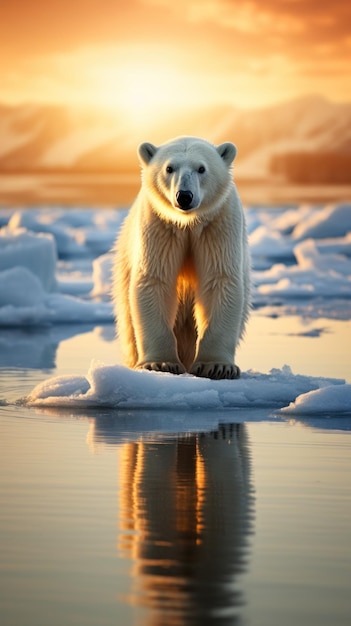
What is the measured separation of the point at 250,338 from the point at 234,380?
433 centimetres

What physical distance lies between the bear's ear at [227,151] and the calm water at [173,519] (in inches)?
53.0

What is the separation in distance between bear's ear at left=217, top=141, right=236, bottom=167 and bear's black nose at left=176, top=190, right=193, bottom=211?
1.91 feet

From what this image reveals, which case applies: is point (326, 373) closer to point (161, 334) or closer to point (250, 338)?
point (161, 334)

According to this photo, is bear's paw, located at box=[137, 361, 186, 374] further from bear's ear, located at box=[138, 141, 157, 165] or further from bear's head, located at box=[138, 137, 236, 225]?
bear's ear, located at box=[138, 141, 157, 165]

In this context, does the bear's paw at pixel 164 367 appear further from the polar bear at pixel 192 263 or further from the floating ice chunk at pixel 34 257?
the floating ice chunk at pixel 34 257

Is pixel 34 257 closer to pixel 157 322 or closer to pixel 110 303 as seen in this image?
pixel 110 303

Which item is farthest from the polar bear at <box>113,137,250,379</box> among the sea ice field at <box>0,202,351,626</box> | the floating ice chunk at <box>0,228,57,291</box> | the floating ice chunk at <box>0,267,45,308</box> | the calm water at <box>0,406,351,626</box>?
the floating ice chunk at <box>0,228,57,291</box>

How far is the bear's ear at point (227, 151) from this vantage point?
6.37m

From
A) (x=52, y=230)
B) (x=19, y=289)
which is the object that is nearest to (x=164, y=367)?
(x=19, y=289)

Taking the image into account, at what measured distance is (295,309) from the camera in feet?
47.2

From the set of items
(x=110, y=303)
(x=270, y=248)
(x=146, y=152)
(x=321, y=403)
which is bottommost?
(x=321, y=403)

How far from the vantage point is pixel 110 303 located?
14.2m

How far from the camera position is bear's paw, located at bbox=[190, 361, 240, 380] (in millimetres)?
6227

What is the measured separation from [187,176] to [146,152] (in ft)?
1.64
